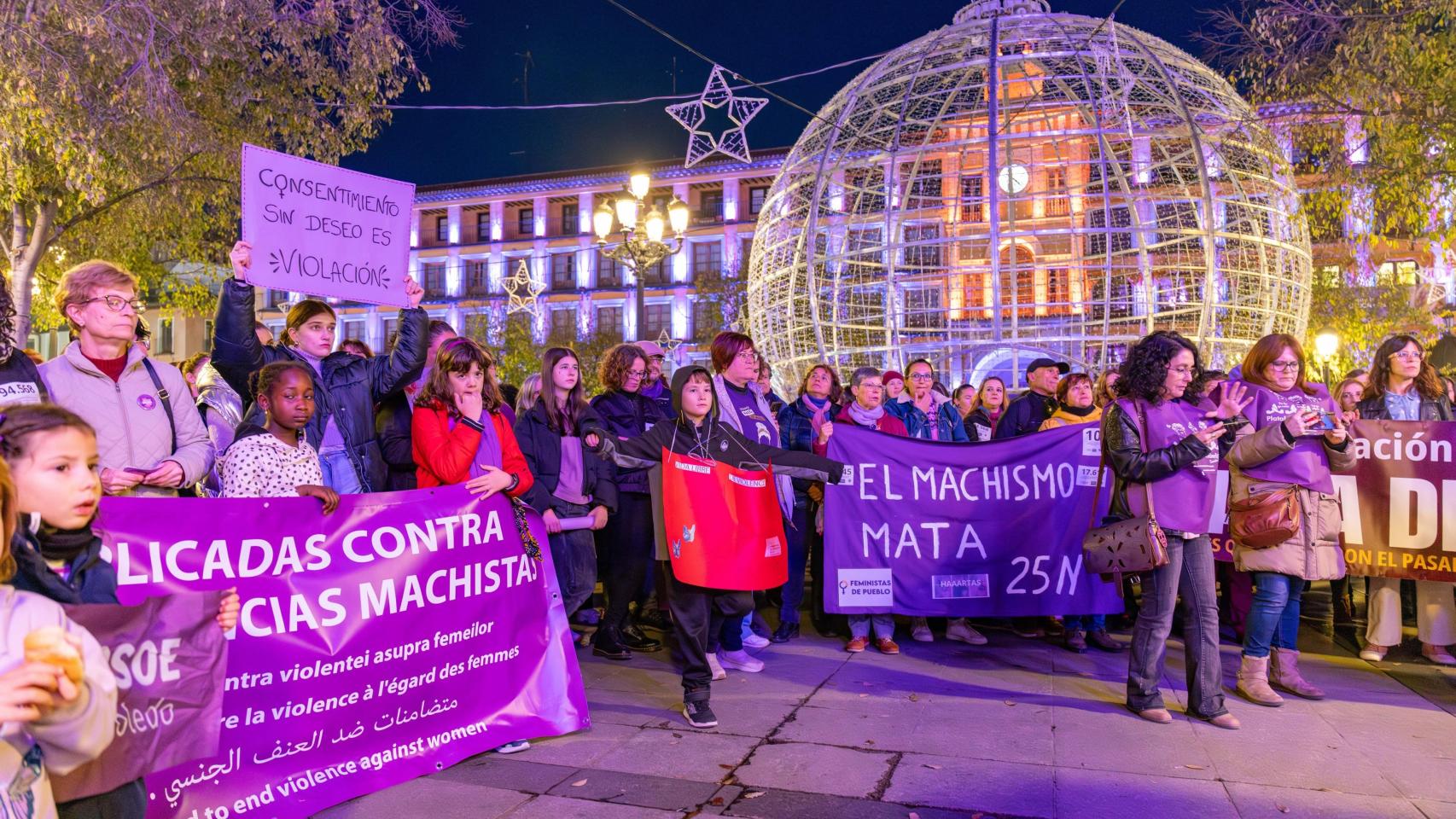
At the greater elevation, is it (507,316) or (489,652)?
(507,316)

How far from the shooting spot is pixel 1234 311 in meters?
10.3

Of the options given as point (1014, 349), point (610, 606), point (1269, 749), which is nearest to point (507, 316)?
point (1014, 349)

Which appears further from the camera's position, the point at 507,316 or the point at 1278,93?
the point at 507,316

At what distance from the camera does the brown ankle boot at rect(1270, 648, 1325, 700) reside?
5090 millimetres

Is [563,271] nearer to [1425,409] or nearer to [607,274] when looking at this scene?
[607,274]

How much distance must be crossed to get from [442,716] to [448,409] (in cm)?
135

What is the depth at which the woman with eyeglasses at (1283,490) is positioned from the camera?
195 inches

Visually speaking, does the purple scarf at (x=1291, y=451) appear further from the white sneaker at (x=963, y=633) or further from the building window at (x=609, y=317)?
the building window at (x=609, y=317)

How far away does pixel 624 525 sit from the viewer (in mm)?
6055

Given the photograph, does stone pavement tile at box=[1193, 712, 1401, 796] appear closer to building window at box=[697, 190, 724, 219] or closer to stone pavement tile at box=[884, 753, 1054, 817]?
stone pavement tile at box=[884, 753, 1054, 817]

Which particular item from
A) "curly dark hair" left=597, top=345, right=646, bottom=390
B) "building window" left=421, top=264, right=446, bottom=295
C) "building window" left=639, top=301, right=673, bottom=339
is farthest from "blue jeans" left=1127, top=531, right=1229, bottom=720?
"building window" left=421, top=264, right=446, bottom=295

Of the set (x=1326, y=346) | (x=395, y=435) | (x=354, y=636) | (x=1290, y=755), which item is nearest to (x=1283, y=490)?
(x=1290, y=755)

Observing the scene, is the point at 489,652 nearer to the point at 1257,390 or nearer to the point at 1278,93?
the point at 1257,390

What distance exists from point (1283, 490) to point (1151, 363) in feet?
3.34
